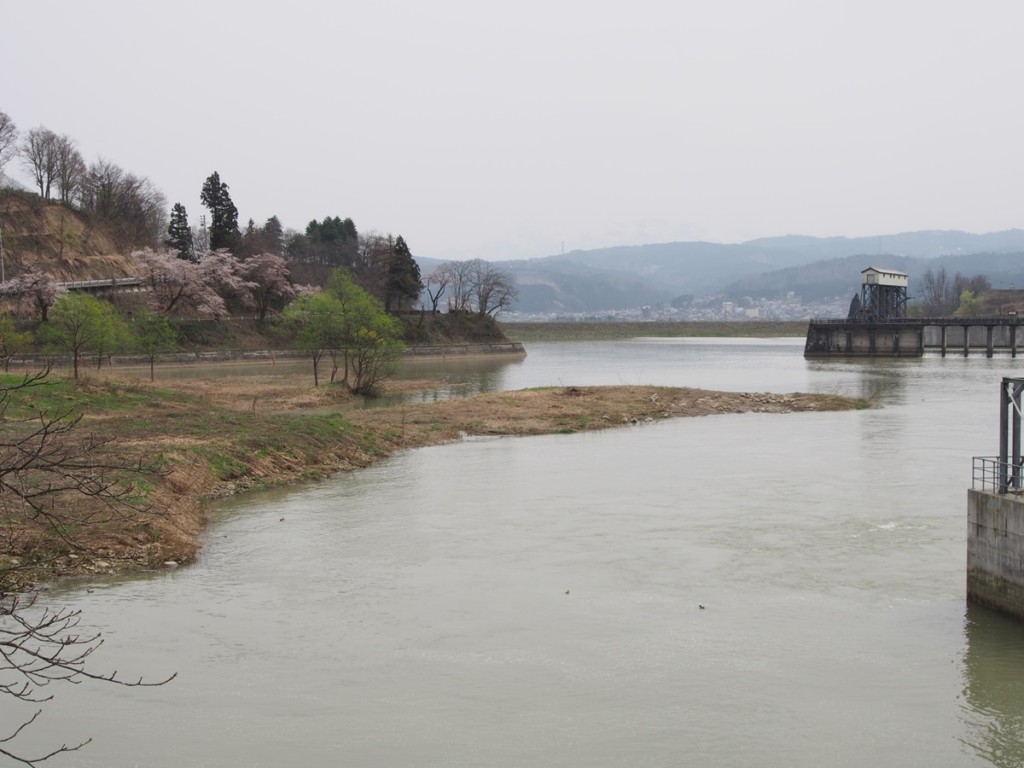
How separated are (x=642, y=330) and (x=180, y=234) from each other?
9856 centimetres

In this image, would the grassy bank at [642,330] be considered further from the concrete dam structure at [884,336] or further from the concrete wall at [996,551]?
the concrete wall at [996,551]

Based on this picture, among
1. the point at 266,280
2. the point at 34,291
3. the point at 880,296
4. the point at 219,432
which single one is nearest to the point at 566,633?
the point at 219,432

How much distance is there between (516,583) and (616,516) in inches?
211

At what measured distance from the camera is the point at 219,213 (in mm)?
98750

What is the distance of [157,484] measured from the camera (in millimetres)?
19938

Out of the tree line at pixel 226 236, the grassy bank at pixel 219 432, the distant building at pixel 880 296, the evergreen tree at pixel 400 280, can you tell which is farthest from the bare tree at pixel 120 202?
the distant building at pixel 880 296

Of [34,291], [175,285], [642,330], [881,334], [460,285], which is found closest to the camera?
[34,291]

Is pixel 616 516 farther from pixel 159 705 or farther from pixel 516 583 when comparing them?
pixel 159 705

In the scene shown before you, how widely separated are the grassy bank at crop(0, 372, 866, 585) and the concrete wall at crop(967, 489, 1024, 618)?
34.8 feet

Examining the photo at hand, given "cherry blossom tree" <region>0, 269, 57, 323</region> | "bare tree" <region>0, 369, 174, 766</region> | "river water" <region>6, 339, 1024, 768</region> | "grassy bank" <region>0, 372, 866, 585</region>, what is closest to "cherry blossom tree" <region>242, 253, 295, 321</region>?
"cherry blossom tree" <region>0, 269, 57, 323</region>

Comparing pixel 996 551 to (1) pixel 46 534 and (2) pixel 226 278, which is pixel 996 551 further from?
(2) pixel 226 278

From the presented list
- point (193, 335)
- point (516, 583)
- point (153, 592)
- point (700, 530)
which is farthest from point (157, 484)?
point (193, 335)

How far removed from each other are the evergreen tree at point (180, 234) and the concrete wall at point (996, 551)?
91617 millimetres

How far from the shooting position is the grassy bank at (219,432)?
15297 mm
